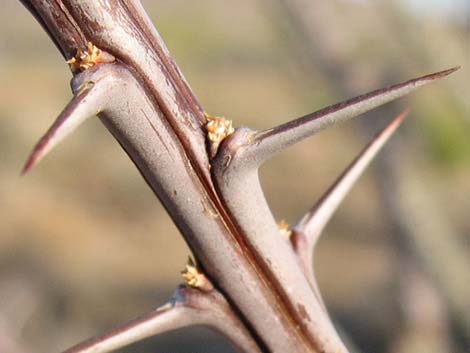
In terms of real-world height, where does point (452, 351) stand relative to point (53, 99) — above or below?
below

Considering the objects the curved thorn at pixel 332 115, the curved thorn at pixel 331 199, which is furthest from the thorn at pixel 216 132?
the curved thorn at pixel 331 199

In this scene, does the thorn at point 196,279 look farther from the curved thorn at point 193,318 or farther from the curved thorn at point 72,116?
the curved thorn at point 72,116

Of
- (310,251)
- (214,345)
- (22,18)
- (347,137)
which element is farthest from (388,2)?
(22,18)

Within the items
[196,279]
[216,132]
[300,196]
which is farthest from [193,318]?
[300,196]

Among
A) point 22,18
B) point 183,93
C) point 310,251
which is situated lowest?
point 310,251

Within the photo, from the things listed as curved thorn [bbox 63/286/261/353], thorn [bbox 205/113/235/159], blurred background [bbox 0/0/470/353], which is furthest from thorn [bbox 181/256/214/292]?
blurred background [bbox 0/0/470/353]

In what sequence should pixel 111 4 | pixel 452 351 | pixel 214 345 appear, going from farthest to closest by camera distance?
pixel 214 345
pixel 452 351
pixel 111 4

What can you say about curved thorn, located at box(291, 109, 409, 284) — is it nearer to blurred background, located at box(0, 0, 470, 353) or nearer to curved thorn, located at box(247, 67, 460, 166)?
curved thorn, located at box(247, 67, 460, 166)

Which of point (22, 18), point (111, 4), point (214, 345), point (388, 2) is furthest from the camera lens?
point (22, 18)

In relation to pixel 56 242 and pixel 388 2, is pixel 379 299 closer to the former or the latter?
pixel 388 2

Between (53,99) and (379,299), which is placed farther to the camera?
(53,99)
